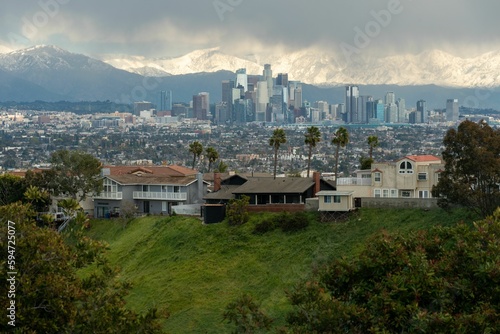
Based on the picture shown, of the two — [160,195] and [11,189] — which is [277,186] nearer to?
[160,195]

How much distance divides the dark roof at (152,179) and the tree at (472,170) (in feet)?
74.7

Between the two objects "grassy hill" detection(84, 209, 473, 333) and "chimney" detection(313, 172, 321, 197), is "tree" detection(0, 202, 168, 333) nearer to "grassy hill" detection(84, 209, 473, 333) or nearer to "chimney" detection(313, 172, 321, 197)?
"grassy hill" detection(84, 209, 473, 333)

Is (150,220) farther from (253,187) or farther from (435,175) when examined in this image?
(435,175)

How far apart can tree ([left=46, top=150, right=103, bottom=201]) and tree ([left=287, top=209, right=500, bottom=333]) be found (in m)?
39.1

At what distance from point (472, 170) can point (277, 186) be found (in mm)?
14784

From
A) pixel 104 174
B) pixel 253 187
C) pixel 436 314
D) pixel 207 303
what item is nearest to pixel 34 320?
pixel 436 314

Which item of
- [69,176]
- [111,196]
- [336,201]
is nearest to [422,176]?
[336,201]

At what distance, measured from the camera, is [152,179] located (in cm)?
6481

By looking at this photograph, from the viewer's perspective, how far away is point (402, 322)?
22.6m

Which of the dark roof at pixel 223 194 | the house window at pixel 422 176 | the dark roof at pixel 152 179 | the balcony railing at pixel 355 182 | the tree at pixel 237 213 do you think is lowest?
the tree at pixel 237 213

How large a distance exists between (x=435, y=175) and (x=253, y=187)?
10.2 meters

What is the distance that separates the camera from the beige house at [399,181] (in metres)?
54.2

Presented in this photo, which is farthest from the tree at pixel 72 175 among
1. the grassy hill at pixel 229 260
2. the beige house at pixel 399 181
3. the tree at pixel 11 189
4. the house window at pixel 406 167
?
the house window at pixel 406 167

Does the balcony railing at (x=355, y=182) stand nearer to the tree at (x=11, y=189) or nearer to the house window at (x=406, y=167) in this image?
the house window at (x=406, y=167)
